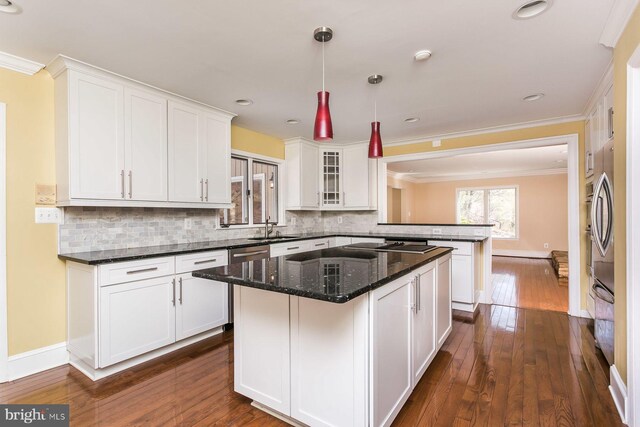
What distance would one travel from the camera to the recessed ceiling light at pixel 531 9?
172 centimetres

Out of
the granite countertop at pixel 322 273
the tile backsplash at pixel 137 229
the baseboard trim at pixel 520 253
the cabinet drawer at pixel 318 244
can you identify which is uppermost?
the tile backsplash at pixel 137 229

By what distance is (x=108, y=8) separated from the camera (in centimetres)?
175

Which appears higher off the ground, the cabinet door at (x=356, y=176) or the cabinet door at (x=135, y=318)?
the cabinet door at (x=356, y=176)

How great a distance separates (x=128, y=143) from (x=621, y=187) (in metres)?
3.47

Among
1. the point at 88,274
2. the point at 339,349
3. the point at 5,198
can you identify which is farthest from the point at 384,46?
the point at 5,198

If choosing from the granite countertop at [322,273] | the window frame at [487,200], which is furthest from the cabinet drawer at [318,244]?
the window frame at [487,200]

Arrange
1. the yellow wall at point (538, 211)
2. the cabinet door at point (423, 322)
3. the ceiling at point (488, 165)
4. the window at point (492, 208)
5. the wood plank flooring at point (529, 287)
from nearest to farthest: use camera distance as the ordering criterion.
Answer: the cabinet door at point (423, 322) < the wood plank flooring at point (529, 287) < the ceiling at point (488, 165) < the yellow wall at point (538, 211) < the window at point (492, 208)

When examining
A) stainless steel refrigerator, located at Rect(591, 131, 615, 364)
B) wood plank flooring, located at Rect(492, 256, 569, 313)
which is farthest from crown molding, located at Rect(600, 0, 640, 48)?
wood plank flooring, located at Rect(492, 256, 569, 313)

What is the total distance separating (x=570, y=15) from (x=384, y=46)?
41.5 inches

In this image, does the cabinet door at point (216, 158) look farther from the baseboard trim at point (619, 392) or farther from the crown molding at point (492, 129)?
the baseboard trim at point (619, 392)

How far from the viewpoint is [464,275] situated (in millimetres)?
3738

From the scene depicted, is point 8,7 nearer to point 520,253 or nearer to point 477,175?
point 477,175

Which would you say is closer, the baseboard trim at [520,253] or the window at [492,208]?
the baseboard trim at [520,253]

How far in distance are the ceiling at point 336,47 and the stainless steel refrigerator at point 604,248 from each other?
0.79 meters
